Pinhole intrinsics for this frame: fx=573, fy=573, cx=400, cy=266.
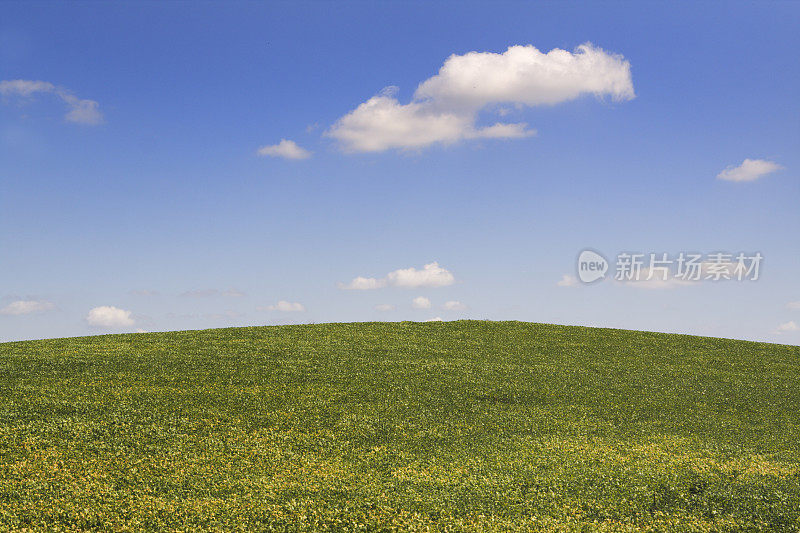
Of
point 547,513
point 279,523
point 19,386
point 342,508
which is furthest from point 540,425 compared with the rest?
point 19,386

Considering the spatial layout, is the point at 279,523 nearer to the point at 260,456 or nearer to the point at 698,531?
the point at 260,456

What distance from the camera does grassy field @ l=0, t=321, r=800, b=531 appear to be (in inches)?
613

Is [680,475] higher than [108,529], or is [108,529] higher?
[680,475]

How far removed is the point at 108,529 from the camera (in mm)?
14578

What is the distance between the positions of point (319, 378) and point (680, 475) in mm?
15489

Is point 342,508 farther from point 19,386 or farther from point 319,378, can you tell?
point 19,386

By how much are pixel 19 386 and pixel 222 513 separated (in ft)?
48.8

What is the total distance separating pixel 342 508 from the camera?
15477 millimetres

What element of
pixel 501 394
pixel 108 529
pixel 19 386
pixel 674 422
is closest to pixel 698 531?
pixel 674 422

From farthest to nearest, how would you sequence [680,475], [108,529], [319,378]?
[319,378] < [680,475] < [108,529]

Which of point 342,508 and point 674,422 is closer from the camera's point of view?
point 342,508

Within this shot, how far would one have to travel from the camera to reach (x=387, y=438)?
67.5ft

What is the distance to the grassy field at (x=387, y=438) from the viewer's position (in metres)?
15.6

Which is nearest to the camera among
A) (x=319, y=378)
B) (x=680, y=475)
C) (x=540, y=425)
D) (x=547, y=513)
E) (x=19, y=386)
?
(x=547, y=513)
